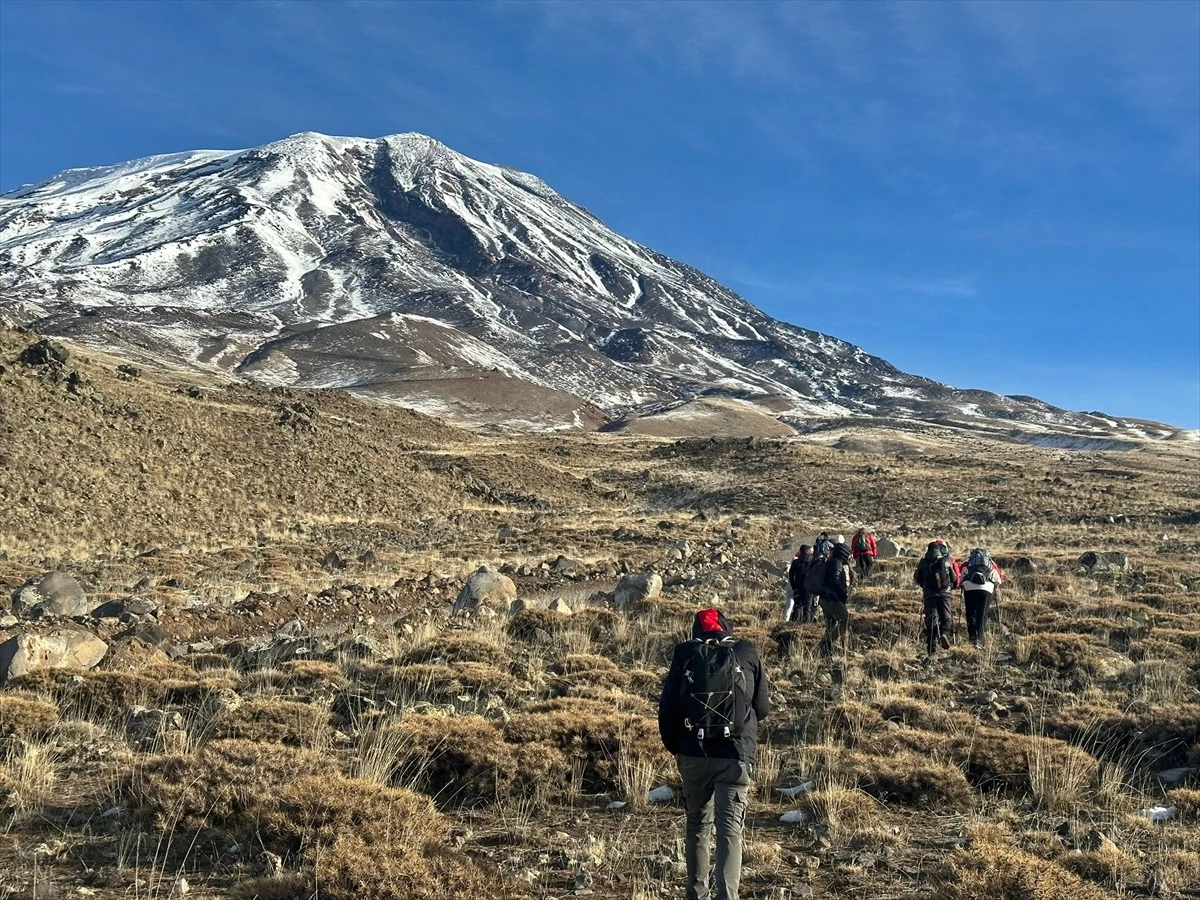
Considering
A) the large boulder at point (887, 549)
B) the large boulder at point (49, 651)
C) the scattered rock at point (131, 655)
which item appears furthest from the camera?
the large boulder at point (887, 549)

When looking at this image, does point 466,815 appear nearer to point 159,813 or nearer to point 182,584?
point 159,813

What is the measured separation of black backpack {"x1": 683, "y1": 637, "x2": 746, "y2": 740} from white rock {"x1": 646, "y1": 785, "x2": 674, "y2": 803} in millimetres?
2170

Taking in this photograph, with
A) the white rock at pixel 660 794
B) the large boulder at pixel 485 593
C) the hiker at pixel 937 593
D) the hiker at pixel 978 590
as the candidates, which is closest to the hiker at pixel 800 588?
the hiker at pixel 937 593

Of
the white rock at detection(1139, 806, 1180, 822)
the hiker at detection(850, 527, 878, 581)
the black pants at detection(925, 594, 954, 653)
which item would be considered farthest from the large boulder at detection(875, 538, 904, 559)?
the white rock at detection(1139, 806, 1180, 822)

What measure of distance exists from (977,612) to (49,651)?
40.8ft

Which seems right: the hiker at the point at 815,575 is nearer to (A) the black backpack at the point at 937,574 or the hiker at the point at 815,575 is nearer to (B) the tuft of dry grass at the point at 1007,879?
(A) the black backpack at the point at 937,574

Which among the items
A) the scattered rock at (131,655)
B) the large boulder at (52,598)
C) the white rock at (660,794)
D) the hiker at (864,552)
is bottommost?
the white rock at (660,794)

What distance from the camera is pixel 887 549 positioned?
82.2ft

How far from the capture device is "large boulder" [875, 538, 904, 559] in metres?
24.4

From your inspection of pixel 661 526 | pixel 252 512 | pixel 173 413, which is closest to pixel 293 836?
pixel 252 512

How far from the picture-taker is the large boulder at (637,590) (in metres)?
17.0

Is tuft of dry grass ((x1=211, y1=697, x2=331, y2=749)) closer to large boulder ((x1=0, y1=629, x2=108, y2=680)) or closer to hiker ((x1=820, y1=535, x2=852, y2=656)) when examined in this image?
large boulder ((x1=0, y1=629, x2=108, y2=680))

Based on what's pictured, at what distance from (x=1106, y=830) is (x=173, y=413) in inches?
1283

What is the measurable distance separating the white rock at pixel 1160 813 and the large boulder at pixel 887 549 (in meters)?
17.9
